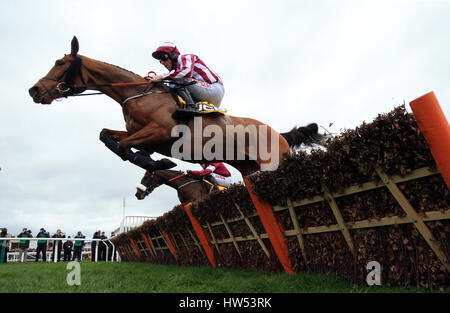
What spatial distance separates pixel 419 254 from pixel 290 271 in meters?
1.36

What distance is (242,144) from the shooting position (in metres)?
4.75

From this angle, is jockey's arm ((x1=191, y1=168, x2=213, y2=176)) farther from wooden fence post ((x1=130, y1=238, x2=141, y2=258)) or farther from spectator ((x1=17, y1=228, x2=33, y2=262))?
spectator ((x1=17, y1=228, x2=33, y2=262))

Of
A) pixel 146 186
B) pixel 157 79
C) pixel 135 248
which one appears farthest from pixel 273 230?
pixel 135 248

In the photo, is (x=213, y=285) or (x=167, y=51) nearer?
(x=213, y=285)

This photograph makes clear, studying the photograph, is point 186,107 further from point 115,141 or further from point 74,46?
point 74,46

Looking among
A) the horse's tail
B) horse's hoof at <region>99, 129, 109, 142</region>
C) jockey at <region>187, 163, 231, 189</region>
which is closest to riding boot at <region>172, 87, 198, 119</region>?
horse's hoof at <region>99, 129, 109, 142</region>

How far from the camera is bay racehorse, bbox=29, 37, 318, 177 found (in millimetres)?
4375

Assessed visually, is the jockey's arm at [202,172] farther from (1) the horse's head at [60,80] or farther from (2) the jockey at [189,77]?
(1) the horse's head at [60,80]

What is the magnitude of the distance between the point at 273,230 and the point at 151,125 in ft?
6.80

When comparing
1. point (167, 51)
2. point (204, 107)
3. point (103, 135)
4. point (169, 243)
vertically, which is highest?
point (167, 51)

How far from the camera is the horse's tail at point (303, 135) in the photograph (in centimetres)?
547

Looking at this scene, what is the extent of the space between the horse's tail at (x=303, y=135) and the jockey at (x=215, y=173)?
82.3 inches

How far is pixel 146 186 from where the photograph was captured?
7.29 m
